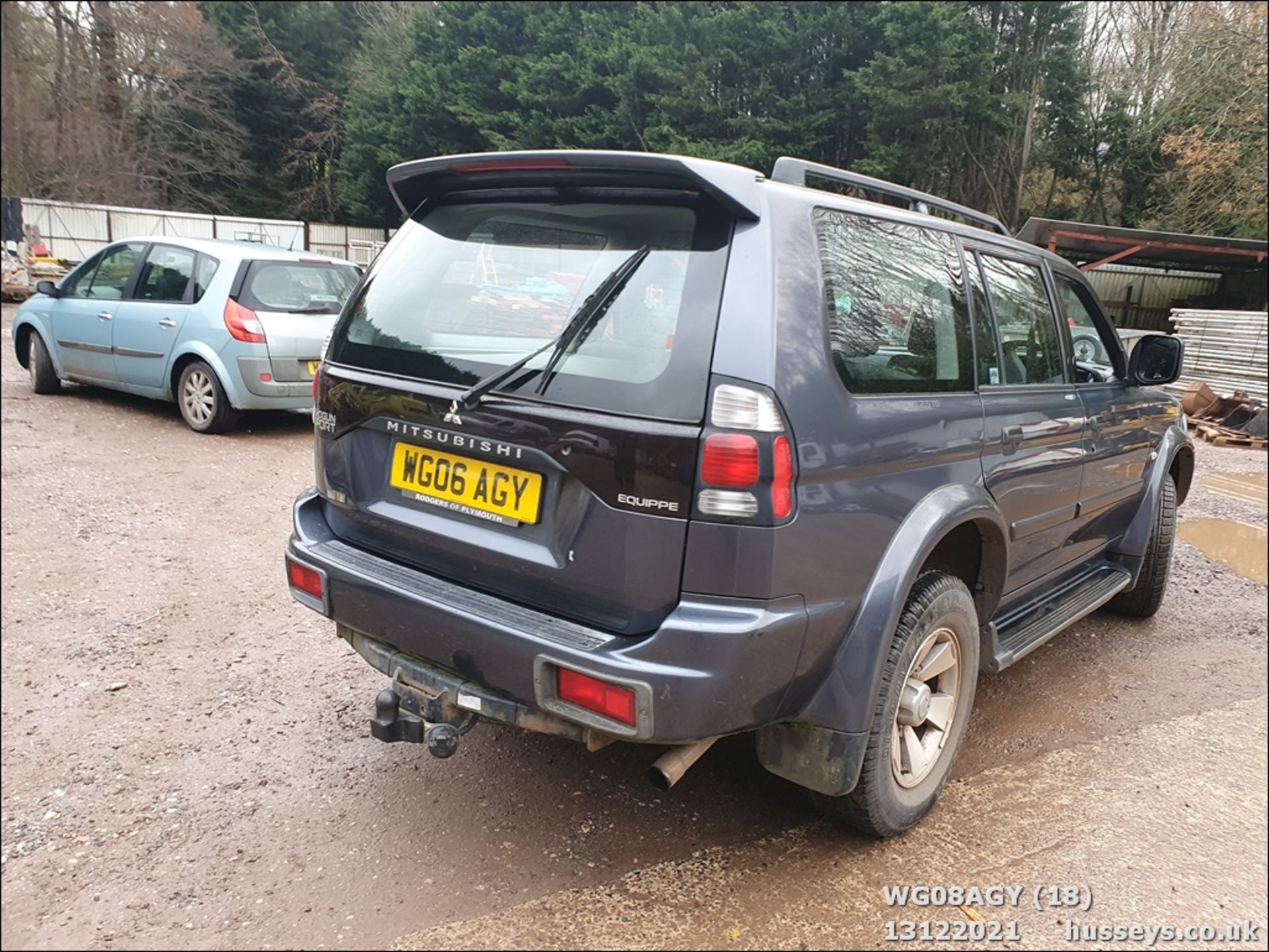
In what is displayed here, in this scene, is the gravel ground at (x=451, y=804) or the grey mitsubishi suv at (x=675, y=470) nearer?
the grey mitsubishi suv at (x=675, y=470)

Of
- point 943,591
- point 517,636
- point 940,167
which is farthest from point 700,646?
point 940,167

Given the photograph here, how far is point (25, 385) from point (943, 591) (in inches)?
385

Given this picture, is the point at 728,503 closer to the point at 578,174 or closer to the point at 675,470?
the point at 675,470

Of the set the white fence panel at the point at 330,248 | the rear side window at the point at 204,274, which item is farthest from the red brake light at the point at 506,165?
the white fence panel at the point at 330,248

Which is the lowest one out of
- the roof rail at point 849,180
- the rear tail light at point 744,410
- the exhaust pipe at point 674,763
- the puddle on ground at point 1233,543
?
the puddle on ground at point 1233,543

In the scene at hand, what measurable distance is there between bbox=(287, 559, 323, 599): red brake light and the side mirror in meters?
3.61

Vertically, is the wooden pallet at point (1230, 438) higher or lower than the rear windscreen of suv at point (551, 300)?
lower

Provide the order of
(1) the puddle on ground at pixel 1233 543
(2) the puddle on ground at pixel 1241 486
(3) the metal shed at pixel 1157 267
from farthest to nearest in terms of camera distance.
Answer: (3) the metal shed at pixel 1157 267
(2) the puddle on ground at pixel 1241 486
(1) the puddle on ground at pixel 1233 543

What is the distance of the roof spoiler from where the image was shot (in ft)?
7.08

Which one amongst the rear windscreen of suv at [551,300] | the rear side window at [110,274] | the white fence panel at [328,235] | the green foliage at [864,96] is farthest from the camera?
the white fence panel at [328,235]

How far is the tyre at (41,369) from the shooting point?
334 inches

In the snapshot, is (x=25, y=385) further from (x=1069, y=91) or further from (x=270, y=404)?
(x=1069, y=91)

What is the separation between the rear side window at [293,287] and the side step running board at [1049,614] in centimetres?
582

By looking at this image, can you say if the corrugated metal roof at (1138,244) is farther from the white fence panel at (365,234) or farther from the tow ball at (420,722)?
the white fence panel at (365,234)
